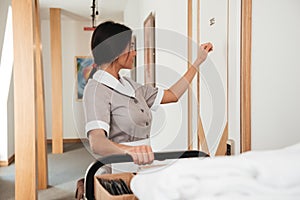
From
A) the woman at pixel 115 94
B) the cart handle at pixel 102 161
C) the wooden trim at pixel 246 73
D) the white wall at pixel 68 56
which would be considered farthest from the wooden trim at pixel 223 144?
the white wall at pixel 68 56

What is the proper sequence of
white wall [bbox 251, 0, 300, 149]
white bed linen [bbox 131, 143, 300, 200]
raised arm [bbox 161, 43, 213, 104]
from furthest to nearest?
raised arm [bbox 161, 43, 213, 104]
white wall [bbox 251, 0, 300, 149]
white bed linen [bbox 131, 143, 300, 200]

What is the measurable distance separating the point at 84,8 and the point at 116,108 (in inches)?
176

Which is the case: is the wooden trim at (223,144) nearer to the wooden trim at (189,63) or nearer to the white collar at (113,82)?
the white collar at (113,82)

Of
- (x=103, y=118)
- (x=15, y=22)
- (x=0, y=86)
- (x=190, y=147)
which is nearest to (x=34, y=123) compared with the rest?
(x=15, y=22)

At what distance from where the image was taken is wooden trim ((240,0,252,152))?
1.06 metres

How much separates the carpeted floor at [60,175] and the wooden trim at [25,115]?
444mm

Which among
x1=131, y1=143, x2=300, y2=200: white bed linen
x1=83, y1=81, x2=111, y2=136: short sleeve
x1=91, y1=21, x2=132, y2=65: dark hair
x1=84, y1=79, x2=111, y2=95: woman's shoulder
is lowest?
x1=131, y1=143, x2=300, y2=200: white bed linen

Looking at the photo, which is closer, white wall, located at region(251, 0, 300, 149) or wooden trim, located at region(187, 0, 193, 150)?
white wall, located at region(251, 0, 300, 149)

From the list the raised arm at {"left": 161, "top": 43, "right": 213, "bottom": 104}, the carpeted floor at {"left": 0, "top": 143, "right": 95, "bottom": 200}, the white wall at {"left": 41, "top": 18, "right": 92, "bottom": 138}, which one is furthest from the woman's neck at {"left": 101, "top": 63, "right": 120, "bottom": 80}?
the white wall at {"left": 41, "top": 18, "right": 92, "bottom": 138}

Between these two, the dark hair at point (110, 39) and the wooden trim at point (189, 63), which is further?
the wooden trim at point (189, 63)

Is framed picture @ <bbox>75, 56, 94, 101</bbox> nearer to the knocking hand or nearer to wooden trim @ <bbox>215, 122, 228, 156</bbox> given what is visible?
the knocking hand

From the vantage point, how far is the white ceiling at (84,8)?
5.04m

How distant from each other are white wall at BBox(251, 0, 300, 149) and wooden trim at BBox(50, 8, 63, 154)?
181 inches

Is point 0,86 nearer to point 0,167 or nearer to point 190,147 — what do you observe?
point 0,167
